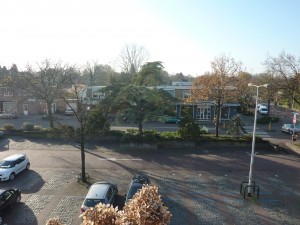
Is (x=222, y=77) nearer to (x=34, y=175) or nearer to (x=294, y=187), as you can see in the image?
(x=294, y=187)

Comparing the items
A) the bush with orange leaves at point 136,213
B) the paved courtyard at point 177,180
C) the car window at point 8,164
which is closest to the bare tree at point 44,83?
the paved courtyard at point 177,180

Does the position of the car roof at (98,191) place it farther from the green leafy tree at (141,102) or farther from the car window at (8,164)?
the green leafy tree at (141,102)

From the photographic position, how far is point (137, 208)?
402 cm

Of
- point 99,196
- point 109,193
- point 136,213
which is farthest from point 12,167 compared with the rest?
point 136,213

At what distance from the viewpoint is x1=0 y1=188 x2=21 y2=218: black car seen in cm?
1568

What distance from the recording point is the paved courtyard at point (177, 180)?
53.1 feet

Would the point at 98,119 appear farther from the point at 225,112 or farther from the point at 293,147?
the point at 225,112

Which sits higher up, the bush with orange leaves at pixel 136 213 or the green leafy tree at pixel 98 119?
the bush with orange leaves at pixel 136 213

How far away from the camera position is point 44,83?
3425 centimetres

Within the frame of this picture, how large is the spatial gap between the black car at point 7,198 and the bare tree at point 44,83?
1800 centimetres

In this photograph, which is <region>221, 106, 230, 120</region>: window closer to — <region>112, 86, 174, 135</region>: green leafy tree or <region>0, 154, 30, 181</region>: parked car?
<region>112, 86, 174, 135</region>: green leafy tree

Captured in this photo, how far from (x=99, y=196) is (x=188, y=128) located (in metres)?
16.1

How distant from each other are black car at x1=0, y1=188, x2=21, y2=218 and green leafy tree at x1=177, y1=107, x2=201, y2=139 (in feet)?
56.8

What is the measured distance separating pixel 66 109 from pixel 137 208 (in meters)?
48.6
